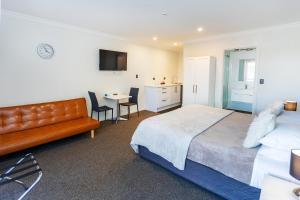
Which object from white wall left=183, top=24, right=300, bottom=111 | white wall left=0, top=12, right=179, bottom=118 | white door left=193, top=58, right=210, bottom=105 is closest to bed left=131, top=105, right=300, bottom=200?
white wall left=183, top=24, right=300, bottom=111

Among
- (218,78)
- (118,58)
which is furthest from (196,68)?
(118,58)

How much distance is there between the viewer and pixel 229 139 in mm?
2148

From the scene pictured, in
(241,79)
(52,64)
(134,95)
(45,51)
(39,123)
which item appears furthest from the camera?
(241,79)

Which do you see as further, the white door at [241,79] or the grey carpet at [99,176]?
the white door at [241,79]

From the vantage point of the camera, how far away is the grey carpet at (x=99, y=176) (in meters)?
2.06

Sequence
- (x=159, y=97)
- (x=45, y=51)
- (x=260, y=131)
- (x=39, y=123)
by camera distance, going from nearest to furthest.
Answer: (x=260, y=131), (x=39, y=123), (x=45, y=51), (x=159, y=97)

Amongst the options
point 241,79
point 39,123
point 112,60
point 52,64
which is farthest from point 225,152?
point 241,79

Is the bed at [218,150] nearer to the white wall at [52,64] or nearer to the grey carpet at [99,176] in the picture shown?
the grey carpet at [99,176]

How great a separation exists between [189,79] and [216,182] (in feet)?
12.6

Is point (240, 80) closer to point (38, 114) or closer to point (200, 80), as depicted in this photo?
point (200, 80)

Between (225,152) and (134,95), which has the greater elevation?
(134,95)

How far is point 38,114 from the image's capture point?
3.37 m

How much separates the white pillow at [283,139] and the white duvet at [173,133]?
79 cm

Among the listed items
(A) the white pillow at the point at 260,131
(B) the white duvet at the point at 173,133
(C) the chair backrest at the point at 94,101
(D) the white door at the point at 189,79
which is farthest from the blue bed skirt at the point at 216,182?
(D) the white door at the point at 189,79
